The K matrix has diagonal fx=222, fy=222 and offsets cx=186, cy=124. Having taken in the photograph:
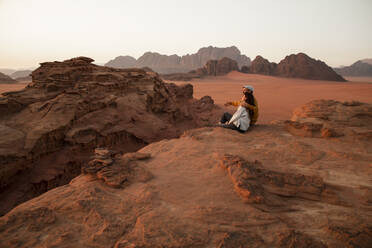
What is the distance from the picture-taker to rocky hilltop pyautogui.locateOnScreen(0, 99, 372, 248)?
1626mm

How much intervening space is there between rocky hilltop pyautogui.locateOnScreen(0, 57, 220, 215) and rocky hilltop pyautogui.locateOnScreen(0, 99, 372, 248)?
5.44ft

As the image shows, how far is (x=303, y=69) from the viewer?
32.7 m

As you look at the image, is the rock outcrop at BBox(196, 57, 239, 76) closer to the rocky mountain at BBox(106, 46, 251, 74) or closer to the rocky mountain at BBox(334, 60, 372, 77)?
the rocky mountain at BBox(106, 46, 251, 74)

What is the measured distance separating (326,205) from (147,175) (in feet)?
5.97

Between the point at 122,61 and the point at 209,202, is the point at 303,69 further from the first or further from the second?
the point at 122,61

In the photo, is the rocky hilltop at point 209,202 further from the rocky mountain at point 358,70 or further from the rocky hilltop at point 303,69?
the rocky mountain at point 358,70

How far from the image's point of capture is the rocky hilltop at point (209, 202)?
1.63 meters

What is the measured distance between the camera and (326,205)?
2.07 m

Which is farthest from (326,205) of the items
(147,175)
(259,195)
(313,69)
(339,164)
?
(313,69)

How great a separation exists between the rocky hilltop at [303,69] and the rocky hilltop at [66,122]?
32622mm

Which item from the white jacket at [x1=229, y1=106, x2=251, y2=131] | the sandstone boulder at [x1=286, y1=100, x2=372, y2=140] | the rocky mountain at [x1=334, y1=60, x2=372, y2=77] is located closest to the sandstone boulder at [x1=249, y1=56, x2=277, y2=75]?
the rocky mountain at [x1=334, y1=60, x2=372, y2=77]

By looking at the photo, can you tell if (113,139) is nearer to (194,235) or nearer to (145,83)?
(145,83)

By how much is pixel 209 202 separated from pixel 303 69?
36.2m

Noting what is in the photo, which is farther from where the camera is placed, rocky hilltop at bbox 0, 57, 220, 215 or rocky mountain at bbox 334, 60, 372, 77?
rocky mountain at bbox 334, 60, 372, 77
